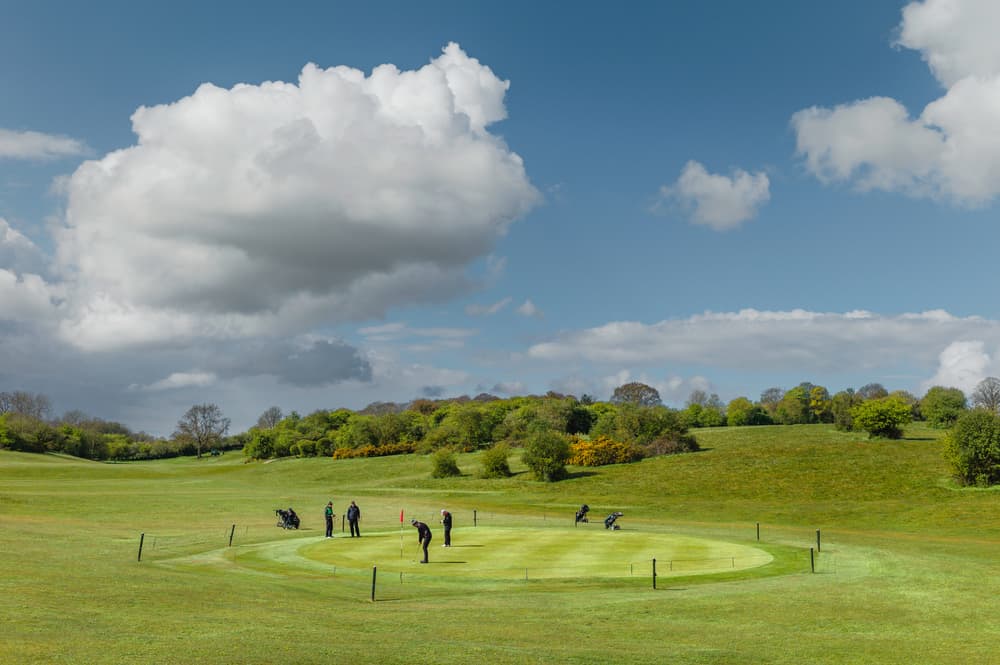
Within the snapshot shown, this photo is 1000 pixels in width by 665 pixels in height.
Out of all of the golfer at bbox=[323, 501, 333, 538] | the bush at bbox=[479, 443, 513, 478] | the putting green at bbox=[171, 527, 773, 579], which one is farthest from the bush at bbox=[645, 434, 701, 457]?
the golfer at bbox=[323, 501, 333, 538]

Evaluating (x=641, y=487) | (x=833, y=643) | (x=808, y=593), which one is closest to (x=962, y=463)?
(x=641, y=487)

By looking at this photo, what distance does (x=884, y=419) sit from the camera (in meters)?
110

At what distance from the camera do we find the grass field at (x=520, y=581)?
17.9m

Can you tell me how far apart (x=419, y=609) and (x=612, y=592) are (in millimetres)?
8329

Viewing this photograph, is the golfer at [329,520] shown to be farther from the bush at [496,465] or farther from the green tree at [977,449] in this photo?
the green tree at [977,449]

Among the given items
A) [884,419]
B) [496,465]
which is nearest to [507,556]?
[496,465]

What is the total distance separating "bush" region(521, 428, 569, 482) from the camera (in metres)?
96.3

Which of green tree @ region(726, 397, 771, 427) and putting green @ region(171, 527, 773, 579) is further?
green tree @ region(726, 397, 771, 427)

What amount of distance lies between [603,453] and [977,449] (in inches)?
1841

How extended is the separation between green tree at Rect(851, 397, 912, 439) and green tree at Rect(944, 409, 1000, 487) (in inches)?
1408

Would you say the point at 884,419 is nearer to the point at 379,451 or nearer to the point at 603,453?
the point at 603,453

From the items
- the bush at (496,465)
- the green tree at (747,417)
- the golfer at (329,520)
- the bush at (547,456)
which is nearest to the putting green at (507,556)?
the golfer at (329,520)

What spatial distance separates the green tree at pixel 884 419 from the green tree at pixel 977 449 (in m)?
35.8

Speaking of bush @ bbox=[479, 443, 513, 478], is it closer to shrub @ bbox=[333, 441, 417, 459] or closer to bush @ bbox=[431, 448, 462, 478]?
bush @ bbox=[431, 448, 462, 478]
